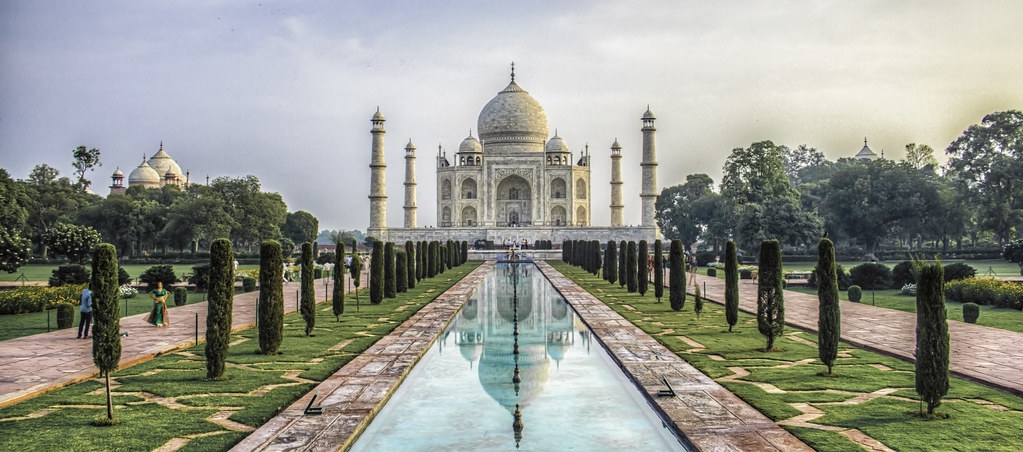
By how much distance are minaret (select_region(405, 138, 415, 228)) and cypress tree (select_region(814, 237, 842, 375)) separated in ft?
136

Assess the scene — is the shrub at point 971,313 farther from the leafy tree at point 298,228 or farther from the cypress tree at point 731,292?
the leafy tree at point 298,228

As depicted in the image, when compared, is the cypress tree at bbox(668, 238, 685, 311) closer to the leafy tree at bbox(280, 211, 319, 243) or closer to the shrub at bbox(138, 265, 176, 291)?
the shrub at bbox(138, 265, 176, 291)

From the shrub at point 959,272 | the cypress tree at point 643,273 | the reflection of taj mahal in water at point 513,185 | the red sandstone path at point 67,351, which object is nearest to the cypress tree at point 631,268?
the cypress tree at point 643,273

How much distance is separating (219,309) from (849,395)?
17.4 feet

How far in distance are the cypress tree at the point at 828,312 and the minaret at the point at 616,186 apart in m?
41.7

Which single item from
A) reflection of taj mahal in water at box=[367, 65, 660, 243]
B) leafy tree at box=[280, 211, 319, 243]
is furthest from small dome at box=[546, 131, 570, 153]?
leafy tree at box=[280, 211, 319, 243]

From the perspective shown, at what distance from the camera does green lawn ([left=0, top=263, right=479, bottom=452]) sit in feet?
17.8

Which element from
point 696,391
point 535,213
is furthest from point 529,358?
point 535,213

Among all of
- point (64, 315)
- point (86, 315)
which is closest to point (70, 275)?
point (64, 315)

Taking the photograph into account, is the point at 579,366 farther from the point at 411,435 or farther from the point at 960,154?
the point at 960,154

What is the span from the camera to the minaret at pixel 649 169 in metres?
45.5

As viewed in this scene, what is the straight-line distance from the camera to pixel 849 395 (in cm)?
664

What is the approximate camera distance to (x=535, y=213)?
164 ft

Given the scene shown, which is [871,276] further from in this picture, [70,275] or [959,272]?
[70,275]
